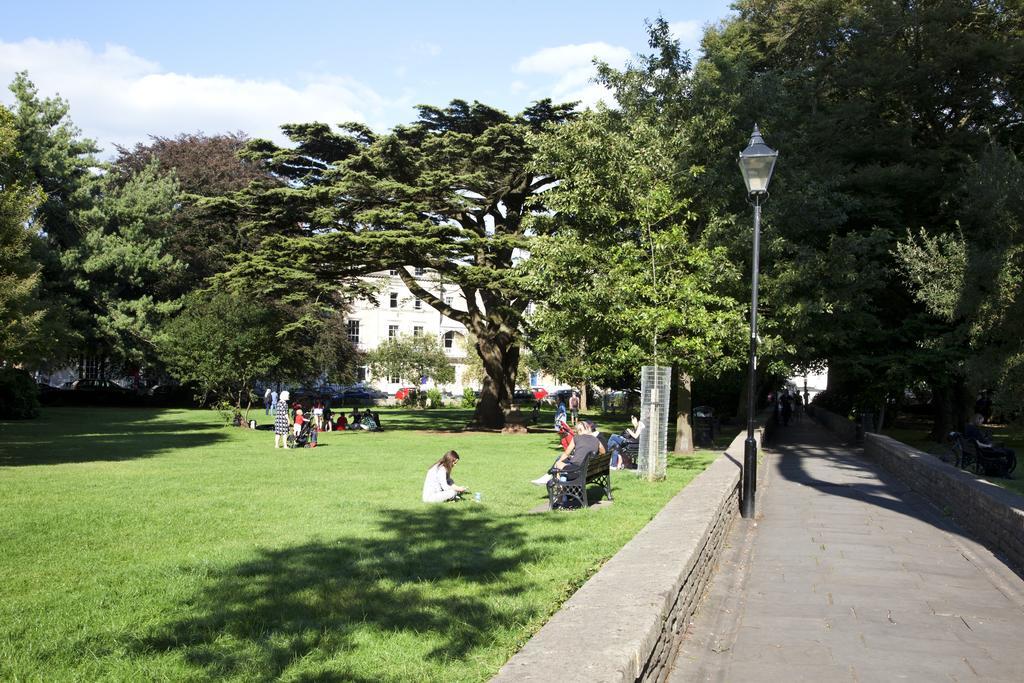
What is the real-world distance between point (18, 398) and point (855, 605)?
35.7 m

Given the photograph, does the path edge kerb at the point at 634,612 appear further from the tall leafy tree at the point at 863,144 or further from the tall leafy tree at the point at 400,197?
the tall leafy tree at the point at 400,197

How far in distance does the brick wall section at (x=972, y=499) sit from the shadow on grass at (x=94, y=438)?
16.1m

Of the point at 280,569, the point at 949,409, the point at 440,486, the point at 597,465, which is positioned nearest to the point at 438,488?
the point at 440,486

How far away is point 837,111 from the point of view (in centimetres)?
2709

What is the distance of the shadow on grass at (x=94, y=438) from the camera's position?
64.7 feet

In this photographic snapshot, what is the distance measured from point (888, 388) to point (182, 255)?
3805 centimetres

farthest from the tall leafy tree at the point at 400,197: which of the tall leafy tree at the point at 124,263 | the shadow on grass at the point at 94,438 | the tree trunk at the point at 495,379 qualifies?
the tall leafy tree at the point at 124,263

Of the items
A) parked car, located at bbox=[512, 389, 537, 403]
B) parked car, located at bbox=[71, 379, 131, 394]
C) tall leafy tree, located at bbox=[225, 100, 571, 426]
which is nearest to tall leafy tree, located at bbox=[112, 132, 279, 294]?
parked car, located at bbox=[71, 379, 131, 394]

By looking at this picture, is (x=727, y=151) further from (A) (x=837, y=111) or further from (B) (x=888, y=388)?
(B) (x=888, y=388)

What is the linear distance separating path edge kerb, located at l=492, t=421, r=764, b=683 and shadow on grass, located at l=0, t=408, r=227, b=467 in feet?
50.1

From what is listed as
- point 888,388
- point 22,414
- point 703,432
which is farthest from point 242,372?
point 888,388

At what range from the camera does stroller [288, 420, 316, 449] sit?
23969 mm

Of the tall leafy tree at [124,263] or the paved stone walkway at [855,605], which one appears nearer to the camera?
the paved stone walkway at [855,605]

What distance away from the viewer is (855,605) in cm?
694
